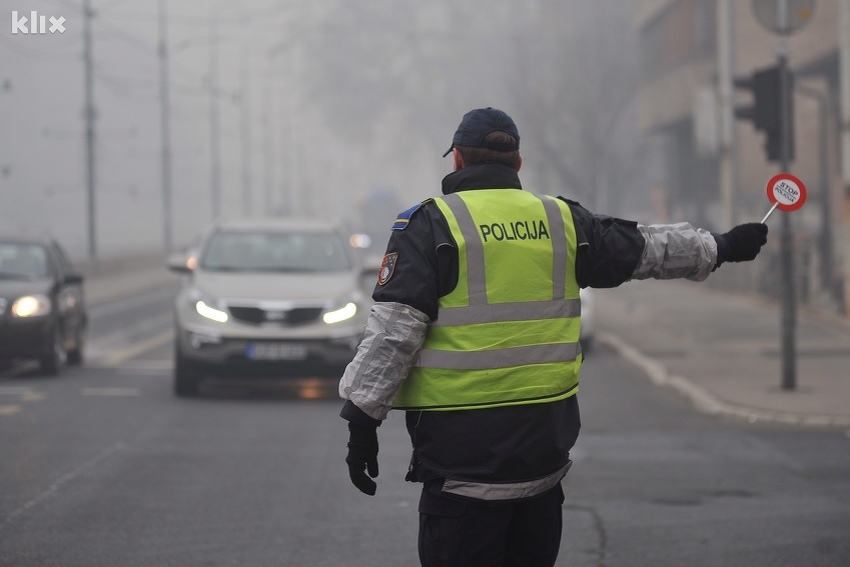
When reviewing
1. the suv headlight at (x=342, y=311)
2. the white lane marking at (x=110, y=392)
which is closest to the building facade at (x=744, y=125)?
the suv headlight at (x=342, y=311)

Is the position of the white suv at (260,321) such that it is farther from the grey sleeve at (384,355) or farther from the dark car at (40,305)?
the grey sleeve at (384,355)

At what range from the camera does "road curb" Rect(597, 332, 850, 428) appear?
37.7 ft

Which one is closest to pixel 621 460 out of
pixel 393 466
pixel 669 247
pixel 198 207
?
pixel 393 466

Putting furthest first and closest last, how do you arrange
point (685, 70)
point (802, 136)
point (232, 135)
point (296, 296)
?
point (232, 135) → point (685, 70) → point (802, 136) → point (296, 296)

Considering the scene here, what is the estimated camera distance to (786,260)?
1318cm

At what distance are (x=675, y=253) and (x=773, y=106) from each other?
896cm

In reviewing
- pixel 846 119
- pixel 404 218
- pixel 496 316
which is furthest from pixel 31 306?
pixel 846 119

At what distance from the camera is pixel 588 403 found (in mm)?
13352

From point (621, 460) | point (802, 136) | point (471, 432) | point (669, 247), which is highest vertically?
point (802, 136)

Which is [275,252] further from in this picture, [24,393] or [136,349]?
[136,349]

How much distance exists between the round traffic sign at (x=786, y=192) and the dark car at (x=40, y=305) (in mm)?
10440

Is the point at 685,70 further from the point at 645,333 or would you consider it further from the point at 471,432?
the point at 471,432

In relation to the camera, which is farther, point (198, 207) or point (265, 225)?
point (198, 207)

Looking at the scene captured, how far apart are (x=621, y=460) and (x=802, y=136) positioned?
84.2 ft
